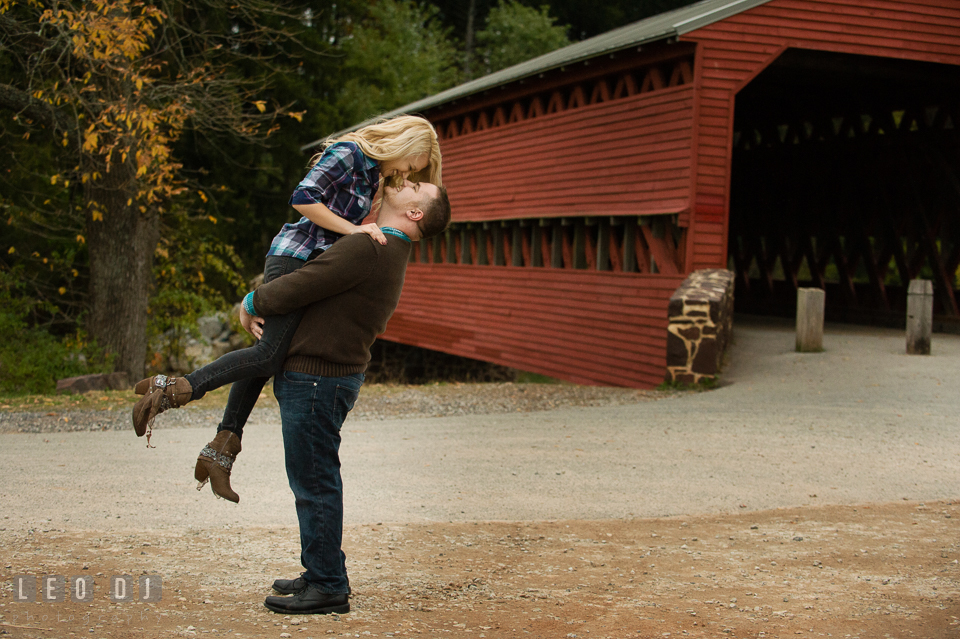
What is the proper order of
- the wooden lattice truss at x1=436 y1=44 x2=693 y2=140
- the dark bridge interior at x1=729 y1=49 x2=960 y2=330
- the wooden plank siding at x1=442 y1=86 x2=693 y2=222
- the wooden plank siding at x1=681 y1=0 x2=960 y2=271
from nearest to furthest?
the wooden plank siding at x1=681 y1=0 x2=960 y2=271, the wooden plank siding at x1=442 y1=86 x2=693 y2=222, the wooden lattice truss at x1=436 y1=44 x2=693 y2=140, the dark bridge interior at x1=729 y1=49 x2=960 y2=330

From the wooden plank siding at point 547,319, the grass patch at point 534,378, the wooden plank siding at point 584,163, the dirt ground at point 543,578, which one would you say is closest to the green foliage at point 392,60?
the wooden plank siding at point 547,319

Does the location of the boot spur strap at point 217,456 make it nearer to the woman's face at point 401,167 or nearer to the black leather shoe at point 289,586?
the black leather shoe at point 289,586

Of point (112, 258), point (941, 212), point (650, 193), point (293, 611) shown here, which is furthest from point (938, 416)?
point (112, 258)

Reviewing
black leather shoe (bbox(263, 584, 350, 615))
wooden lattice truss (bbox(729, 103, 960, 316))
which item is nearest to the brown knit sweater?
black leather shoe (bbox(263, 584, 350, 615))

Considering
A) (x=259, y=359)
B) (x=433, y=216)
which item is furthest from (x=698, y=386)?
(x=259, y=359)

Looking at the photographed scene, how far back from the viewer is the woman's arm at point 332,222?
339 cm

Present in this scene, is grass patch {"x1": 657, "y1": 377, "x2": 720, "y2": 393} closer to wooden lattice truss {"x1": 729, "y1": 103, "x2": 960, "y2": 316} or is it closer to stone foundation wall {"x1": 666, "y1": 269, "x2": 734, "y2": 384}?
stone foundation wall {"x1": 666, "y1": 269, "x2": 734, "y2": 384}

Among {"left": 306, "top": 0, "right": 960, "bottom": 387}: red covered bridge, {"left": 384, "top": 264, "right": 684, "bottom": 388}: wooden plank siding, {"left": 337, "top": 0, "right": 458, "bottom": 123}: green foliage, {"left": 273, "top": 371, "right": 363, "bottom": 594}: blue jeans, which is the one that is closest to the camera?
{"left": 273, "top": 371, "right": 363, "bottom": 594}: blue jeans

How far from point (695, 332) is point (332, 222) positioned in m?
8.71

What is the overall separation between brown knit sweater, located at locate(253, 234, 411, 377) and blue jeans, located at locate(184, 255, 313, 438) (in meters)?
0.04

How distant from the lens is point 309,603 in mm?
3506

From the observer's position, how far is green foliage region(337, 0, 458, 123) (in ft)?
105

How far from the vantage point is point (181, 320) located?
17109mm

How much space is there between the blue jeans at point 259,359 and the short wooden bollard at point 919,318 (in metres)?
11.5
